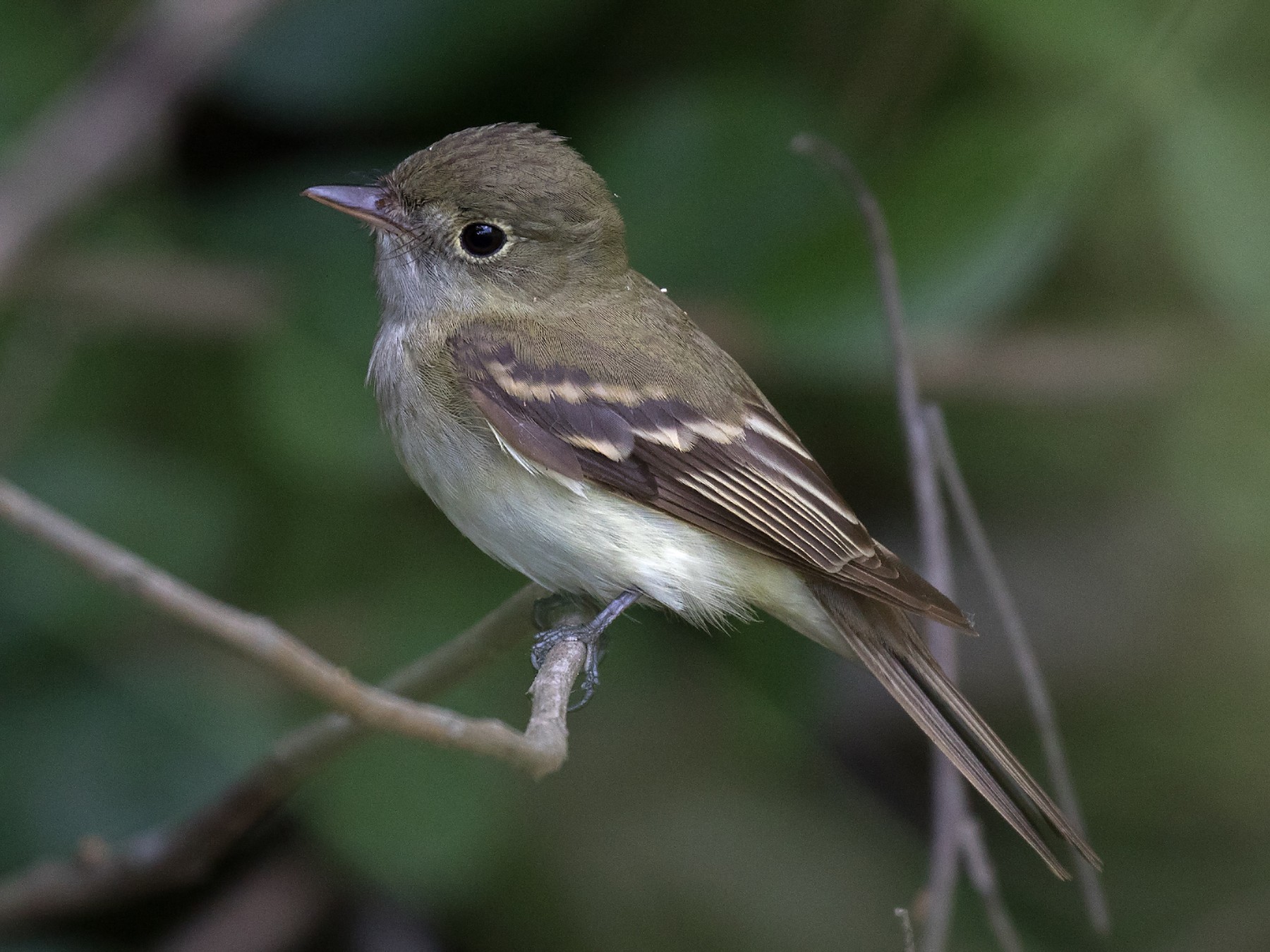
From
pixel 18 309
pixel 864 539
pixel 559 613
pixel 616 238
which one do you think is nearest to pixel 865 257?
pixel 616 238

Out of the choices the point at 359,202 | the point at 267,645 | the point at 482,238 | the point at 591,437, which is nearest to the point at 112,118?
the point at 359,202

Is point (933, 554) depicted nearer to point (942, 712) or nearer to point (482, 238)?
point (942, 712)

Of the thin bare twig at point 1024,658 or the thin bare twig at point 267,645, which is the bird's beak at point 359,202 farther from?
the thin bare twig at point 267,645

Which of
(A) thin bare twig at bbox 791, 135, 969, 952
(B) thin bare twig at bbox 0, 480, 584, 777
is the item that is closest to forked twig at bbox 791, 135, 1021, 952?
(A) thin bare twig at bbox 791, 135, 969, 952

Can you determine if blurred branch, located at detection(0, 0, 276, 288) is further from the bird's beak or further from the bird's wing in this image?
the bird's wing

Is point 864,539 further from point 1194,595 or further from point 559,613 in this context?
point 1194,595

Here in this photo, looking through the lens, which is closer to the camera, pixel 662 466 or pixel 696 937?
pixel 662 466
